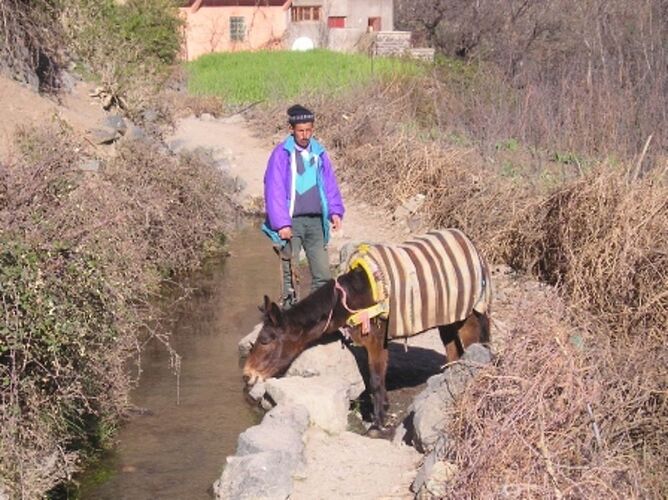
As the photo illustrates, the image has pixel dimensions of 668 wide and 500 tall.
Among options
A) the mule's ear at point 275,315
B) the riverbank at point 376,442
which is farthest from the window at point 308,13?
the mule's ear at point 275,315

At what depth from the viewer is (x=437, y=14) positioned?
43.2 meters


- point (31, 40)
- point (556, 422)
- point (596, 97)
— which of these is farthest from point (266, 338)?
point (31, 40)

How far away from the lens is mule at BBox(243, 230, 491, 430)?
23.9 ft

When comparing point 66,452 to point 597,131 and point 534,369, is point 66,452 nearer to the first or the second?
point 534,369

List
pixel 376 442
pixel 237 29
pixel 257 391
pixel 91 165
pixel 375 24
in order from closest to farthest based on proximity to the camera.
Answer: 1. pixel 376 442
2. pixel 257 391
3. pixel 91 165
4. pixel 237 29
5. pixel 375 24

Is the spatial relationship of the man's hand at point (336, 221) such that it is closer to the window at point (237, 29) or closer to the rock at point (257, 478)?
the rock at point (257, 478)

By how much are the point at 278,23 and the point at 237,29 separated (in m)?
2.12

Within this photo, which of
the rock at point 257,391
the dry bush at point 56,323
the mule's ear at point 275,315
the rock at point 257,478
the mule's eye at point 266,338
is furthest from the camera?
the rock at point 257,391

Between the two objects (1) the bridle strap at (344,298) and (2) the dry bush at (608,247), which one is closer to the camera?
(1) the bridle strap at (344,298)

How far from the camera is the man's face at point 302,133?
26.6 ft

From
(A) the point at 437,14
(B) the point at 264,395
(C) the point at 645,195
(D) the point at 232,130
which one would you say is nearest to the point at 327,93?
(D) the point at 232,130

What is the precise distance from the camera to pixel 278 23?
1775 inches

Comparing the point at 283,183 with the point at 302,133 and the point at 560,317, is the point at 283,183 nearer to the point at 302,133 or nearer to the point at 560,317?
the point at 302,133

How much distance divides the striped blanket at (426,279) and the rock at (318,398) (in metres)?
0.62
